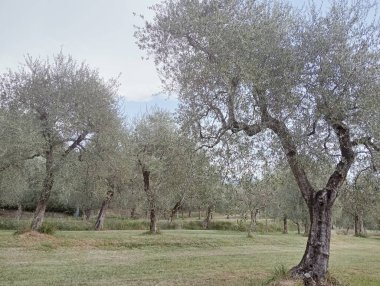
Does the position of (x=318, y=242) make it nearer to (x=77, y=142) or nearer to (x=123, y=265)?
(x=123, y=265)

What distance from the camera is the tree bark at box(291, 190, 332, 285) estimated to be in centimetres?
1484

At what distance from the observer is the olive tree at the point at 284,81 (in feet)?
43.6

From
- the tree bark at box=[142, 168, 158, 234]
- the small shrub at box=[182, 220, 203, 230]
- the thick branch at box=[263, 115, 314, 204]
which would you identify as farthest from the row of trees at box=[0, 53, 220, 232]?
the small shrub at box=[182, 220, 203, 230]

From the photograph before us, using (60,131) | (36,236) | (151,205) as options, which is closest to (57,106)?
(60,131)

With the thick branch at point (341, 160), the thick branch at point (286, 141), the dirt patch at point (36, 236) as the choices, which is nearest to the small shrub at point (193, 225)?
the dirt patch at point (36, 236)

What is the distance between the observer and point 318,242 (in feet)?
49.3

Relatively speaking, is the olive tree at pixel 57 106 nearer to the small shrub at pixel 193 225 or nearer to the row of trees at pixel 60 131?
the row of trees at pixel 60 131

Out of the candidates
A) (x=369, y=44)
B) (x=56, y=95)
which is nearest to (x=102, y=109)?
(x=56, y=95)

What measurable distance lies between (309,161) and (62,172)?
720 inches

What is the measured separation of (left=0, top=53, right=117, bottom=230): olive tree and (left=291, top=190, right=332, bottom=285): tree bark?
1734cm

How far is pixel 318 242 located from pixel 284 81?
6.19 meters

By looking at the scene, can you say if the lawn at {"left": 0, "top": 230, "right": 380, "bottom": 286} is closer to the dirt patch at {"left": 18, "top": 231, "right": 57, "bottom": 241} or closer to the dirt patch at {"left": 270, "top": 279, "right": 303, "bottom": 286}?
the dirt patch at {"left": 18, "top": 231, "right": 57, "bottom": 241}

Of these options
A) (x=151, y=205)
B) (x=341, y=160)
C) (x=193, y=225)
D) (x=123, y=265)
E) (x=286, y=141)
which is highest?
(x=286, y=141)

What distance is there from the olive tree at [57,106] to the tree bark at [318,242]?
17.3 meters
